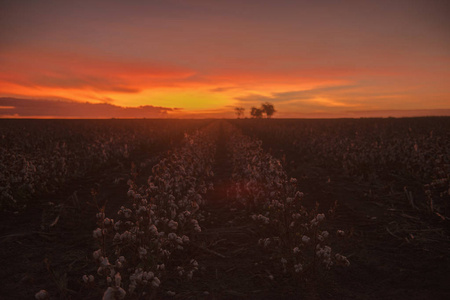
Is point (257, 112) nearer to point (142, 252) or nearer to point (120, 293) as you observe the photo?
point (142, 252)

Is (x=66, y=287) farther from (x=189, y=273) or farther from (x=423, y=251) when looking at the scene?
(x=423, y=251)

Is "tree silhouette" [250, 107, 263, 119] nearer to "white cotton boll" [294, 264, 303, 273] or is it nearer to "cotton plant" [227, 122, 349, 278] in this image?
"cotton plant" [227, 122, 349, 278]

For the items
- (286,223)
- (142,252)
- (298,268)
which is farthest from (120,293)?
(286,223)

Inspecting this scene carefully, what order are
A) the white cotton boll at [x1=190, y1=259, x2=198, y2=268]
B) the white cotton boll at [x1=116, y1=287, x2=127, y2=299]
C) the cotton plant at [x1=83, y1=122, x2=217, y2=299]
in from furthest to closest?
the white cotton boll at [x1=190, y1=259, x2=198, y2=268] → the cotton plant at [x1=83, y1=122, x2=217, y2=299] → the white cotton boll at [x1=116, y1=287, x2=127, y2=299]

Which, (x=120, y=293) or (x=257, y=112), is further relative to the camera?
(x=257, y=112)

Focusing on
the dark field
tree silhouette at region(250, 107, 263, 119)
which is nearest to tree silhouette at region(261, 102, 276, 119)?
tree silhouette at region(250, 107, 263, 119)

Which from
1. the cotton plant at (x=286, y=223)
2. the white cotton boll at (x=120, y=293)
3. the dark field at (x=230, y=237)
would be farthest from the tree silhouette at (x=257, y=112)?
the white cotton boll at (x=120, y=293)

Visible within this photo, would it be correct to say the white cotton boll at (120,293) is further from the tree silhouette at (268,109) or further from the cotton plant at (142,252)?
the tree silhouette at (268,109)

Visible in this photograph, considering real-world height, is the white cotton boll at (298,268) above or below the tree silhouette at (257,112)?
below

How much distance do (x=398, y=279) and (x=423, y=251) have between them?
1.36 metres

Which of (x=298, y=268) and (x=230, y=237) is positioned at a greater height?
(x=298, y=268)

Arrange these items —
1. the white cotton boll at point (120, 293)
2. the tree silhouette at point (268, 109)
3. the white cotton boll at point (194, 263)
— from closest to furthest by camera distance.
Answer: the white cotton boll at point (120, 293)
the white cotton boll at point (194, 263)
the tree silhouette at point (268, 109)

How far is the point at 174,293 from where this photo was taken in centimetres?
424

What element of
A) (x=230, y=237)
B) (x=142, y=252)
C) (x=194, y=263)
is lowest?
(x=230, y=237)
